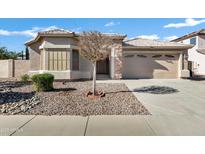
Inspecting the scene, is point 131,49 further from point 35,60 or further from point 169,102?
point 169,102

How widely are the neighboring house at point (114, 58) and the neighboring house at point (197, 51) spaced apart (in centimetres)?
798

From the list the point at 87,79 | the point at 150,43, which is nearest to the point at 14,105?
the point at 87,79

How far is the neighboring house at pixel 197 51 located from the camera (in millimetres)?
28797

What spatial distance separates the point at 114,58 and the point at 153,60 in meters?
3.88

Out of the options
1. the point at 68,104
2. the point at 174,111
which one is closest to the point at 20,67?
the point at 68,104

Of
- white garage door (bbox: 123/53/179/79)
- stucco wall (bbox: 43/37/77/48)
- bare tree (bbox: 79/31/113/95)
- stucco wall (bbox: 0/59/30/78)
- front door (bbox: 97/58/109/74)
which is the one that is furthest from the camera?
stucco wall (bbox: 0/59/30/78)

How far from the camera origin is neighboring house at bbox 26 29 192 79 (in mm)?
17953

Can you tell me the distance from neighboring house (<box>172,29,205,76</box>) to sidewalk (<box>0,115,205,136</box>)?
2203 cm

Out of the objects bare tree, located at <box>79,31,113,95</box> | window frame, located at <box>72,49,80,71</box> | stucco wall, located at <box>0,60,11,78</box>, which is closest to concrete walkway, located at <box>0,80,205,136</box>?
bare tree, located at <box>79,31,113,95</box>

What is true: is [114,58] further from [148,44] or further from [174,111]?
[174,111]

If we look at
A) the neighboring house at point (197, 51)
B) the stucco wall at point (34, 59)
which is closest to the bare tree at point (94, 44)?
the stucco wall at point (34, 59)

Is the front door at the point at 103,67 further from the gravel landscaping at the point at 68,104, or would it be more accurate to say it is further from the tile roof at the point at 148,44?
the gravel landscaping at the point at 68,104

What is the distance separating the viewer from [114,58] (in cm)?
1984

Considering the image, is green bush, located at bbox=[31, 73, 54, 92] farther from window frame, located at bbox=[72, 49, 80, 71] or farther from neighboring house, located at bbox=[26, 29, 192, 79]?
window frame, located at bbox=[72, 49, 80, 71]
